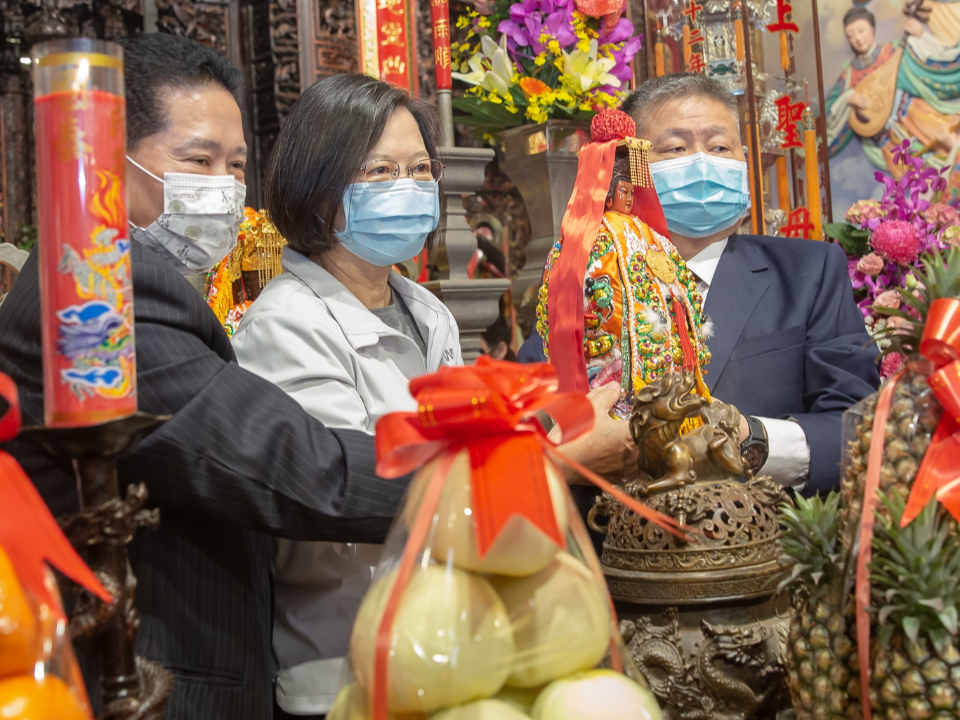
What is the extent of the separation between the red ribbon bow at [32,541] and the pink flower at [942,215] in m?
2.41

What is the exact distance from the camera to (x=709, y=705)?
3.34 ft

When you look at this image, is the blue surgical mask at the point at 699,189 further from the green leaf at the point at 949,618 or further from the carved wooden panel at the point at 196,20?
the carved wooden panel at the point at 196,20

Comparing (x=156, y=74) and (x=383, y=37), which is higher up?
(x=383, y=37)

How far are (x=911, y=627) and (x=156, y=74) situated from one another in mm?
1251

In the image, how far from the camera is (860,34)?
5488mm

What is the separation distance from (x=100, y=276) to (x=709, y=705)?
2.40 feet

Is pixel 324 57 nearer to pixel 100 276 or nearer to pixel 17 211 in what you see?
pixel 17 211

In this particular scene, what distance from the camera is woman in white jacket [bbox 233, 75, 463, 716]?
1.33m

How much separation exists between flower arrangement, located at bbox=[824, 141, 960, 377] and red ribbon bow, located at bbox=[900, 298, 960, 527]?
1696mm

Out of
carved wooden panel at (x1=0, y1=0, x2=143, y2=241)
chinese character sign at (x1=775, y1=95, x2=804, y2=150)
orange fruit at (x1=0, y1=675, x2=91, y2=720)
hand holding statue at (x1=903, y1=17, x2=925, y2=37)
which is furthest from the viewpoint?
hand holding statue at (x1=903, y1=17, x2=925, y2=37)

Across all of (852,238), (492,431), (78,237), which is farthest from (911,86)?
(78,237)

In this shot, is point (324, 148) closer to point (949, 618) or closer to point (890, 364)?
point (949, 618)

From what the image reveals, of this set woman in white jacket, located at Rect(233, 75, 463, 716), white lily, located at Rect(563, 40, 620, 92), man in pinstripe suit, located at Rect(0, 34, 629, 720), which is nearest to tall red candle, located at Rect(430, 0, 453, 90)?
white lily, located at Rect(563, 40, 620, 92)

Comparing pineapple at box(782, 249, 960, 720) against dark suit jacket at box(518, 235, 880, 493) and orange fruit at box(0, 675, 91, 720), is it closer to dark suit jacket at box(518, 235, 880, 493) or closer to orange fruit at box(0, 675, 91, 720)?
orange fruit at box(0, 675, 91, 720)
